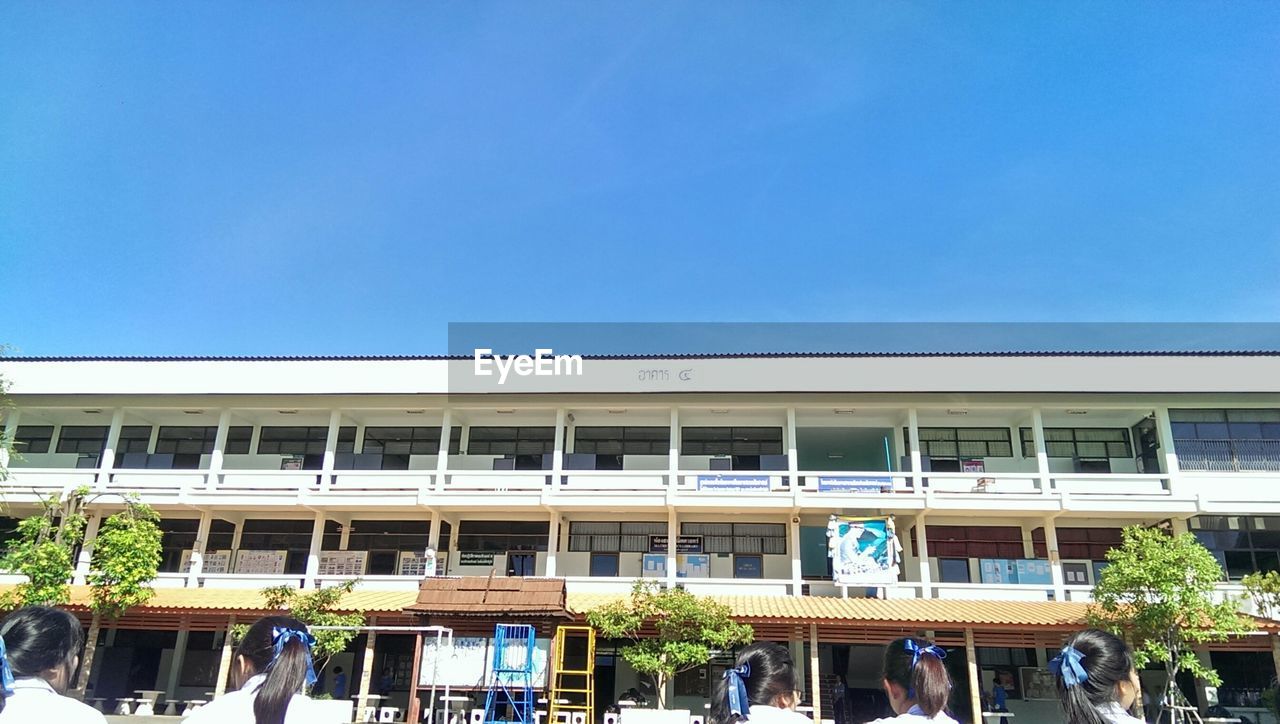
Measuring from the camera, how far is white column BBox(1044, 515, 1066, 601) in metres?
20.5

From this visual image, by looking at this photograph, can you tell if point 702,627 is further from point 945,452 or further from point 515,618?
point 945,452

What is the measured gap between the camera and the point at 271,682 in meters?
3.76

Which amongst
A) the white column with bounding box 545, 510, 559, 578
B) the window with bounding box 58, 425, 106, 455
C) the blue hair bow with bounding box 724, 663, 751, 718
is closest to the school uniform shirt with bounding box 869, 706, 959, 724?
the blue hair bow with bounding box 724, 663, 751, 718

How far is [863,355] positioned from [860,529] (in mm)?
4129

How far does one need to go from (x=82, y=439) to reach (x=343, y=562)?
853cm

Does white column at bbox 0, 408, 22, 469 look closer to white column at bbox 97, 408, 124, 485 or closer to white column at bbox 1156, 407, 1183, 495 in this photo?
white column at bbox 97, 408, 124, 485

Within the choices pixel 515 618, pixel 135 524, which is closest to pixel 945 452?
pixel 515 618

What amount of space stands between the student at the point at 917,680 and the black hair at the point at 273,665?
8.38 ft

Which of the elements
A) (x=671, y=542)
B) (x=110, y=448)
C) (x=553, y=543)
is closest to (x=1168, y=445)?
(x=671, y=542)

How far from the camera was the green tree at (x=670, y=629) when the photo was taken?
58.2 ft

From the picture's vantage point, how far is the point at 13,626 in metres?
3.71

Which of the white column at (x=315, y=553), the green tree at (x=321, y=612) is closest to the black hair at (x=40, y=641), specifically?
the green tree at (x=321, y=612)

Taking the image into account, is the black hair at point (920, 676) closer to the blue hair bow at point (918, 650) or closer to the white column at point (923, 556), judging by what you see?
the blue hair bow at point (918, 650)

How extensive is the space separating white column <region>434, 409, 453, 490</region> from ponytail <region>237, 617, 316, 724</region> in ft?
61.0
